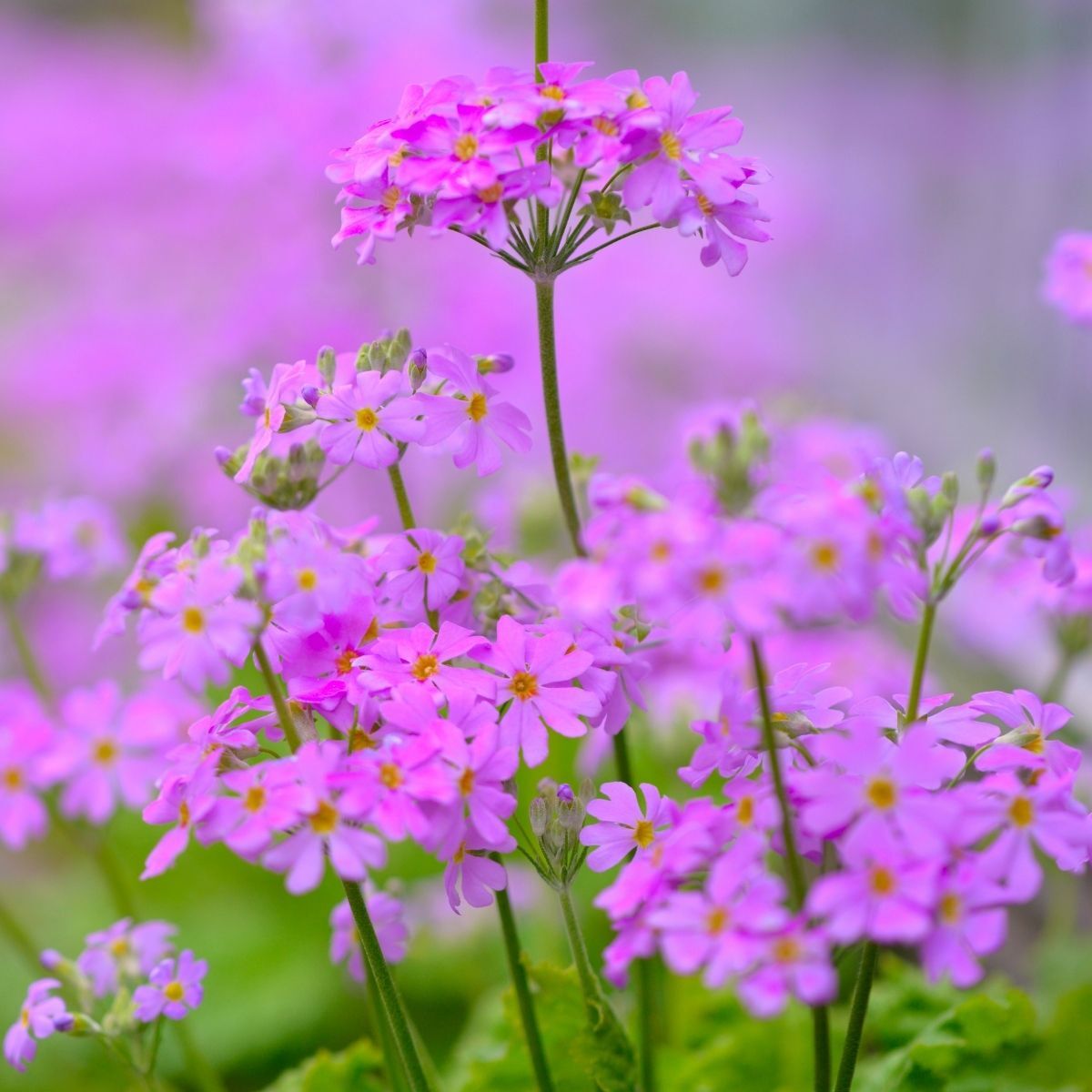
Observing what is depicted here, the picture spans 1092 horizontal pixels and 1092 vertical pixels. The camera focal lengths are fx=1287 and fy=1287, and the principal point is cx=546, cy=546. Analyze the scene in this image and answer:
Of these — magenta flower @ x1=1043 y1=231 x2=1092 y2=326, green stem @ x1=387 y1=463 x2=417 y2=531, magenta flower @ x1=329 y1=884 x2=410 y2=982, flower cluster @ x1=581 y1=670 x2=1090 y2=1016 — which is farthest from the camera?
magenta flower @ x1=1043 y1=231 x2=1092 y2=326

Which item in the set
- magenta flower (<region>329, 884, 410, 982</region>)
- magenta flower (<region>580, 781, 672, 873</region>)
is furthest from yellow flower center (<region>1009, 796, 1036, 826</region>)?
magenta flower (<region>329, 884, 410, 982</region>)

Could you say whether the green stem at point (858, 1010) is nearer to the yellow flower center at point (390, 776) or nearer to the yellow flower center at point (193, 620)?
the yellow flower center at point (390, 776)

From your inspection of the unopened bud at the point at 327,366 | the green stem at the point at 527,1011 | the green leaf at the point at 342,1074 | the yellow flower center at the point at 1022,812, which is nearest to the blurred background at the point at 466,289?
the green leaf at the point at 342,1074

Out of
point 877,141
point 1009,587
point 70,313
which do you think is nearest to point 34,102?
point 70,313

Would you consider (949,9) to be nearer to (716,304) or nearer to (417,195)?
(716,304)

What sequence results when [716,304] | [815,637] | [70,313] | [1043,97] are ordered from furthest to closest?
1. [70,313]
2. [716,304]
3. [1043,97]
4. [815,637]

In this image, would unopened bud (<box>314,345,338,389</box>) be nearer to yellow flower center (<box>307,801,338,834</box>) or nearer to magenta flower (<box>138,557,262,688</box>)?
magenta flower (<box>138,557,262,688</box>)

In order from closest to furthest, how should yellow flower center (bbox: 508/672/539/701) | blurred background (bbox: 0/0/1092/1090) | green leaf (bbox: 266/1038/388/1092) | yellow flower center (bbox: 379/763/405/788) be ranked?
yellow flower center (bbox: 379/763/405/788) < yellow flower center (bbox: 508/672/539/701) < green leaf (bbox: 266/1038/388/1092) < blurred background (bbox: 0/0/1092/1090)
